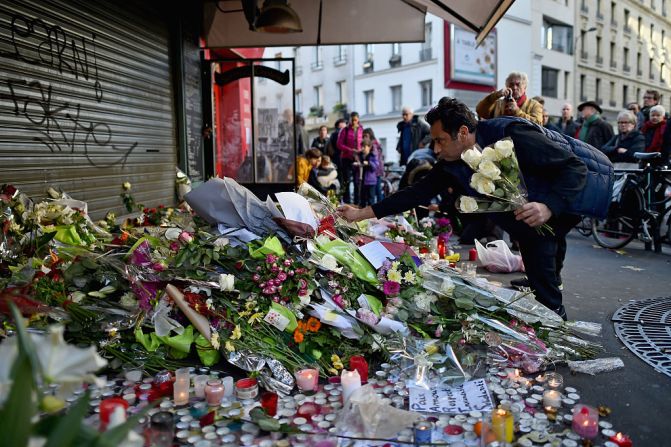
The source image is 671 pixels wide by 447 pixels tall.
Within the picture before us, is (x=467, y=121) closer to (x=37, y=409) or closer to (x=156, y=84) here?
(x=37, y=409)

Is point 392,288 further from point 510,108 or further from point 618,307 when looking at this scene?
point 510,108

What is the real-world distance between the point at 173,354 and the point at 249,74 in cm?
653

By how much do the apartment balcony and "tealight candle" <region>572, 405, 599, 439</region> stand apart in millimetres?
31375

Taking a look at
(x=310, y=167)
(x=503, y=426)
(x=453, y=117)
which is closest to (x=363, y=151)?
(x=310, y=167)

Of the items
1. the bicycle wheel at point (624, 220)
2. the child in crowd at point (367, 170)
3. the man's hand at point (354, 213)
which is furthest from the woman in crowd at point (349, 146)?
the man's hand at point (354, 213)

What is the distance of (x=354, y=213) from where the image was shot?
14.6ft

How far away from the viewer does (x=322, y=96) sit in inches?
1578

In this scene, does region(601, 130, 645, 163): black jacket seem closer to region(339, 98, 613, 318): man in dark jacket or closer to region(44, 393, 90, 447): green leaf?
region(339, 98, 613, 318): man in dark jacket

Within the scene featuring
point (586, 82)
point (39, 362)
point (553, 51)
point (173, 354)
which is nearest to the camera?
point (39, 362)

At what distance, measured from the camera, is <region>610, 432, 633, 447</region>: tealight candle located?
2311 millimetres

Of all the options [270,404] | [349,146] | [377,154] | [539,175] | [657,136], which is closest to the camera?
[270,404]

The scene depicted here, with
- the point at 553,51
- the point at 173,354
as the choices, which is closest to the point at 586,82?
the point at 553,51

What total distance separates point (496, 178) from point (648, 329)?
1.77m

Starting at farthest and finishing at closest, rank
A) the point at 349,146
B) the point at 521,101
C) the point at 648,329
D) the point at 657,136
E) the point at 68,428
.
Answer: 1. the point at 349,146
2. the point at 657,136
3. the point at 521,101
4. the point at 648,329
5. the point at 68,428
